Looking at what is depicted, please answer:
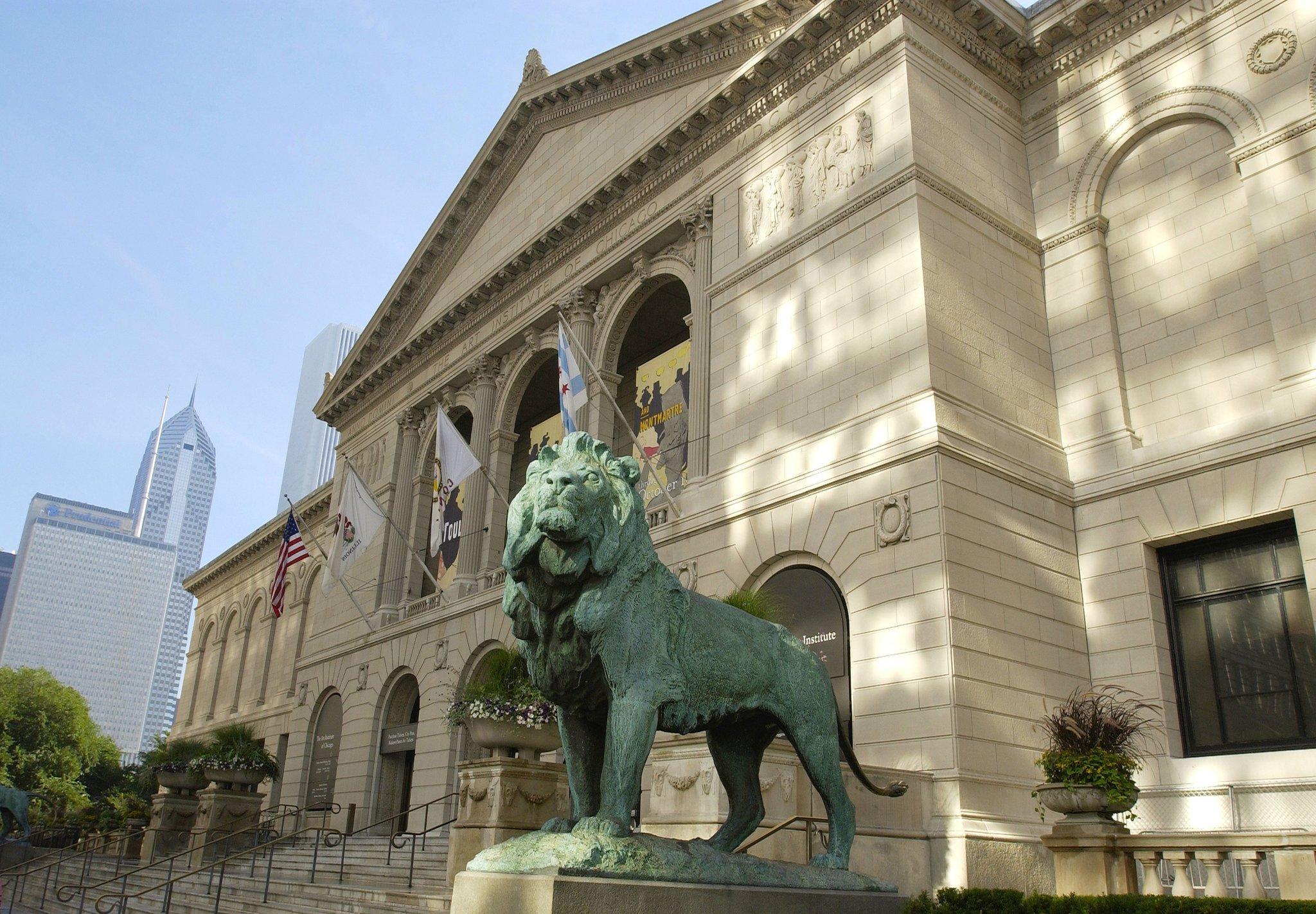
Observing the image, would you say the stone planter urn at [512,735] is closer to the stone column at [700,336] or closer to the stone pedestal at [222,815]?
the stone column at [700,336]

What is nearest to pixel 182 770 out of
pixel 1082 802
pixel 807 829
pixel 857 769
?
pixel 807 829

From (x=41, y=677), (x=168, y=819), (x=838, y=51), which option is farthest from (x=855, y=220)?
(x=41, y=677)

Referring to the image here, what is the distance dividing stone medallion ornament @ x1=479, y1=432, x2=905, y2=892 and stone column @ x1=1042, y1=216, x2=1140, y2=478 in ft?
43.3

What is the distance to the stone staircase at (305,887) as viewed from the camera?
14125 millimetres

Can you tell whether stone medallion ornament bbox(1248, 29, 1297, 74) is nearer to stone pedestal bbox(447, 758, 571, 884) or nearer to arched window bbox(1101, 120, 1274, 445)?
arched window bbox(1101, 120, 1274, 445)

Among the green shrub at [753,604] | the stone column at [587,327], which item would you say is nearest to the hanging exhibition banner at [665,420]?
the stone column at [587,327]

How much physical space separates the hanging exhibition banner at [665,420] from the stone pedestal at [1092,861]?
12.1 metres

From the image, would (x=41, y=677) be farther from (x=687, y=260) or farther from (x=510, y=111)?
(x=687, y=260)

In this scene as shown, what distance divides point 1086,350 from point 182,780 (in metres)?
25.9

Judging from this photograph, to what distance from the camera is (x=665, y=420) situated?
24.0 metres

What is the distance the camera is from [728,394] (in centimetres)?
2067

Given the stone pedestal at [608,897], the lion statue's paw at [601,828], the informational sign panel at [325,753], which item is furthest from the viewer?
the informational sign panel at [325,753]

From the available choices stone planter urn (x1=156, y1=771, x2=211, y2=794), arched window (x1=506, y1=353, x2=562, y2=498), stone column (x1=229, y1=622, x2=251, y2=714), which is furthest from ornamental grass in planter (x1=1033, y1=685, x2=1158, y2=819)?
stone column (x1=229, y1=622, x2=251, y2=714)

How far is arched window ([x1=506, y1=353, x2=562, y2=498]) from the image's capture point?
2978 cm
